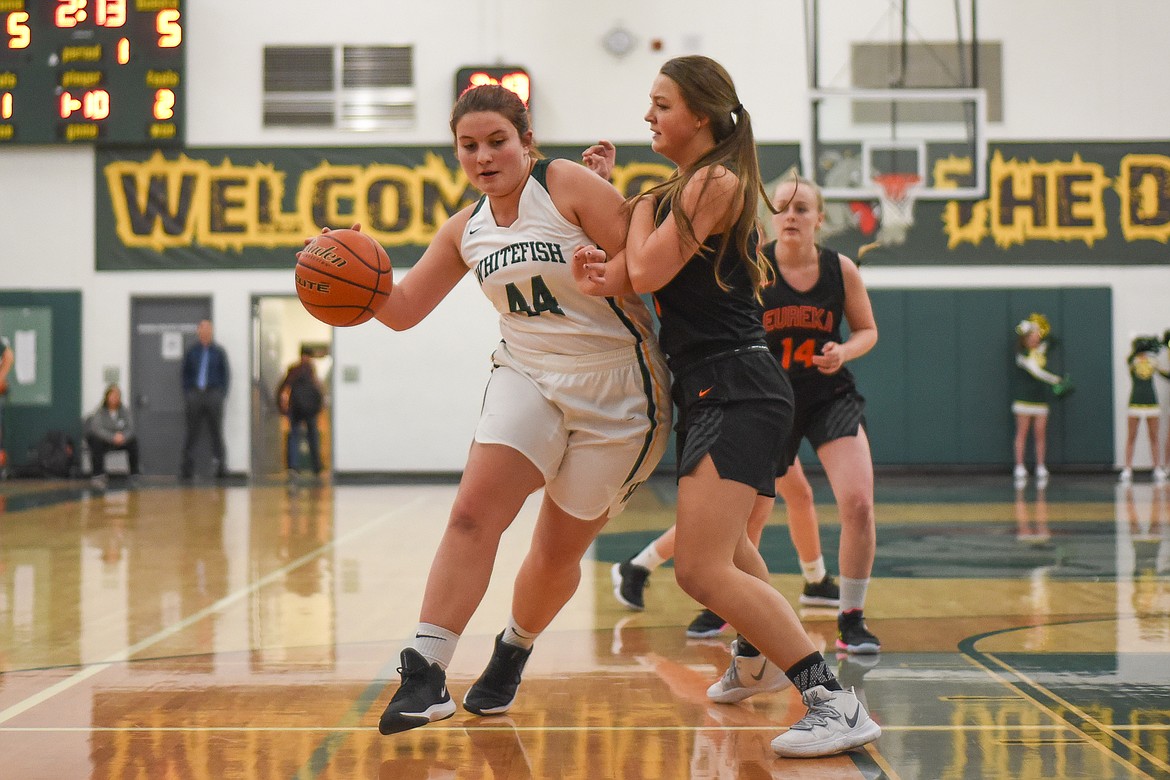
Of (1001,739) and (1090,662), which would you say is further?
(1090,662)

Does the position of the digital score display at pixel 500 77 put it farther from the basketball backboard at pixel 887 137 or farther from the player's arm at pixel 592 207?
the player's arm at pixel 592 207

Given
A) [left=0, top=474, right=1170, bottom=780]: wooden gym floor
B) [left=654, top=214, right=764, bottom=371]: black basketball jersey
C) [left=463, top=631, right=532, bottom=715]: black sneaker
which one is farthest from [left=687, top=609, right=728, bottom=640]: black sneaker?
[left=654, top=214, right=764, bottom=371]: black basketball jersey

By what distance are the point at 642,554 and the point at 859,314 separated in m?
1.48

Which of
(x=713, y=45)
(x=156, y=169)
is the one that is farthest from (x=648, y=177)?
(x=156, y=169)

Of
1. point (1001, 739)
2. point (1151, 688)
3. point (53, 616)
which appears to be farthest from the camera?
point (53, 616)

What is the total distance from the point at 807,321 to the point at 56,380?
41.7 ft

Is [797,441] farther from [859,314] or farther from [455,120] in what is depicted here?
[455,120]

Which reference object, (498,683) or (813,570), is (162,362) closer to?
(813,570)

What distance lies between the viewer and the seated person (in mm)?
13414

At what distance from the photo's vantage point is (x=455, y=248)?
335 cm

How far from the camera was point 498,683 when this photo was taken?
11.2 ft

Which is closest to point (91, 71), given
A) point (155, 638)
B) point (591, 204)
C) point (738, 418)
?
point (155, 638)

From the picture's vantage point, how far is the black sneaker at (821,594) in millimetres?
5194

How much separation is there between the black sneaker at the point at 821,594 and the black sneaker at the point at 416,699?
2.54 m
